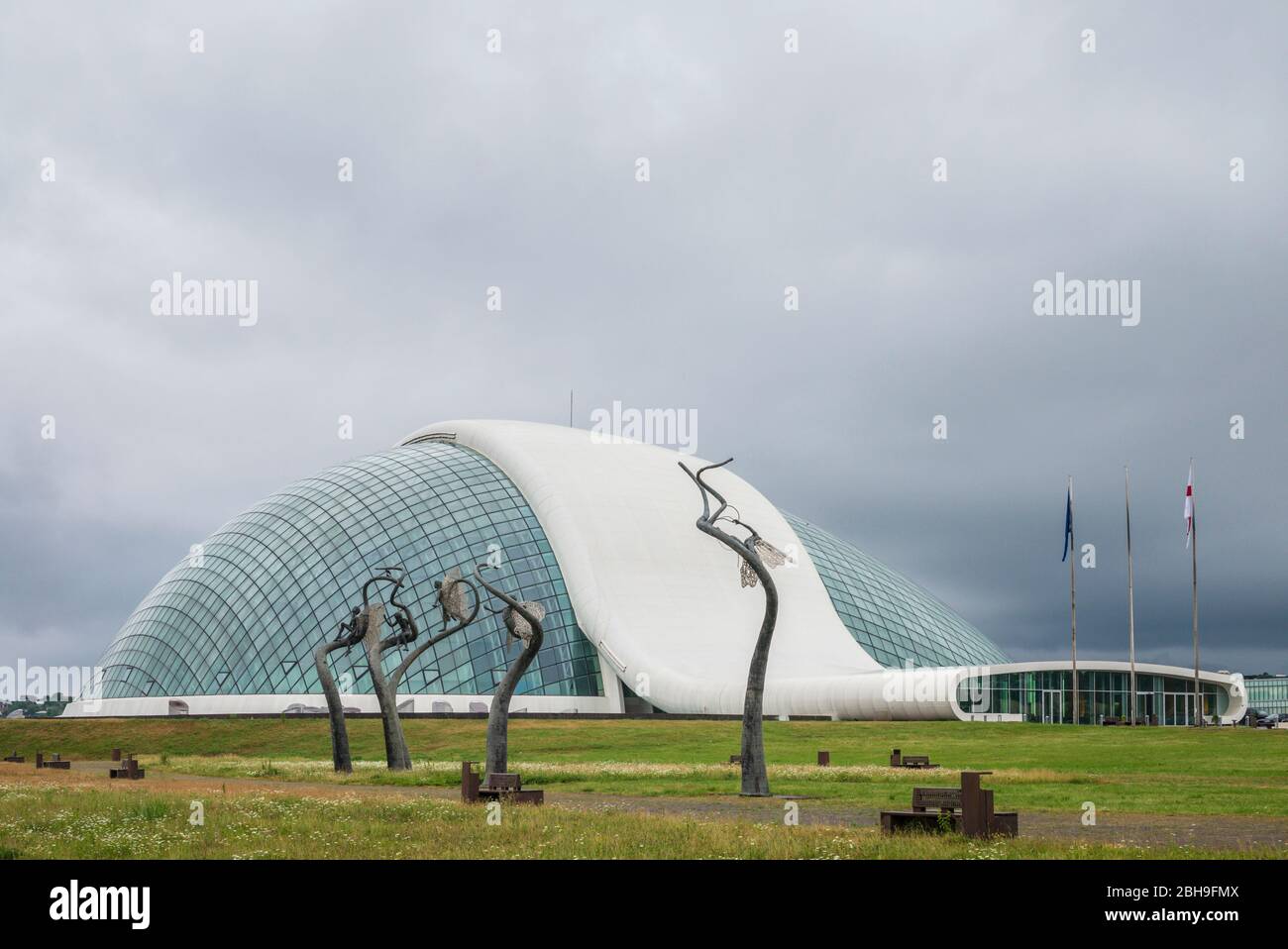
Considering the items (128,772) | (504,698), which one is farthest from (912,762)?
(128,772)

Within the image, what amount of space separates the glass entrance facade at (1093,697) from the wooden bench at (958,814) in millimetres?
38146

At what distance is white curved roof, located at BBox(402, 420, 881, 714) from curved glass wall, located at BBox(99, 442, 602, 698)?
1.58 m

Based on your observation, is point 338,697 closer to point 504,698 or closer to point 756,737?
point 504,698

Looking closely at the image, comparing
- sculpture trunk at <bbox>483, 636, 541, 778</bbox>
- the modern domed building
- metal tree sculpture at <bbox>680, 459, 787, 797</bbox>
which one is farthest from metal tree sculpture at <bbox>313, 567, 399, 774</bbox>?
the modern domed building

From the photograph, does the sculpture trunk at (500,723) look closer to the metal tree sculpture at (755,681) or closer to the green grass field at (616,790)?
the green grass field at (616,790)

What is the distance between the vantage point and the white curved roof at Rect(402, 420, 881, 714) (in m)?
56.5

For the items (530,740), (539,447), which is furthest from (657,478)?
(530,740)

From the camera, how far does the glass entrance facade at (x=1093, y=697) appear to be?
55.1 m

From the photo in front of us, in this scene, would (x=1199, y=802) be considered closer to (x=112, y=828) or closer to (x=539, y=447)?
(x=112, y=828)

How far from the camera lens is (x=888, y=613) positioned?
227 ft

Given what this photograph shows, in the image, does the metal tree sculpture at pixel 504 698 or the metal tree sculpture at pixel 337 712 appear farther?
the metal tree sculpture at pixel 337 712

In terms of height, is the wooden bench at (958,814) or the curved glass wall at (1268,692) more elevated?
the wooden bench at (958,814)

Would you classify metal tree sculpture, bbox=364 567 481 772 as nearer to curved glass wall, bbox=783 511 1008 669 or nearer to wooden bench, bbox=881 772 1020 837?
wooden bench, bbox=881 772 1020 837

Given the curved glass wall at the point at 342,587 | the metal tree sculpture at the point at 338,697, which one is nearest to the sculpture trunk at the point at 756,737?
the metal tree sculpture at the point at 338,697
